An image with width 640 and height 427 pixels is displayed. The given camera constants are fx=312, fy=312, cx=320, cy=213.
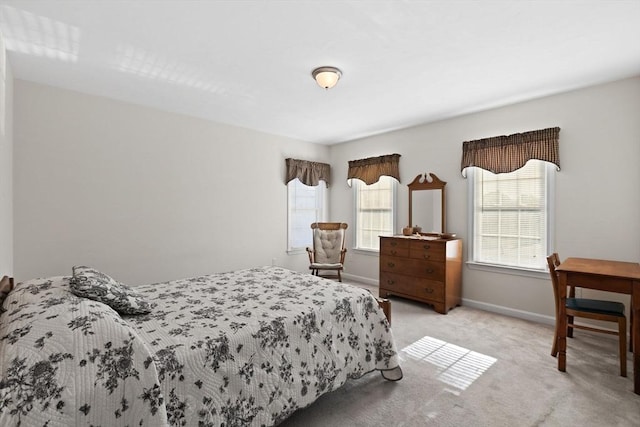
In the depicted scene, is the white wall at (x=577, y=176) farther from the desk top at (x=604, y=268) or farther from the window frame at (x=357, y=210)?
the window frame at (x=357, y=210)

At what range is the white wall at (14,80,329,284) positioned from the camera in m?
3.21

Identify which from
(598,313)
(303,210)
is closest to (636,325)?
(598,313)

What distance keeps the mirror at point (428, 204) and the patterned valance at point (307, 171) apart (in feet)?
5.69

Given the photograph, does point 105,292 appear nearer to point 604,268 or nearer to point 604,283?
point 604,283

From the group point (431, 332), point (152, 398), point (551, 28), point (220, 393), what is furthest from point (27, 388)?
point (551, 28)

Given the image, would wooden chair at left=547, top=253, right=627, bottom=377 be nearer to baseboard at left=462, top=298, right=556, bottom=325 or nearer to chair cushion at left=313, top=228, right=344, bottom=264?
baseboard at left=462, top=298, right=556, bottom=325

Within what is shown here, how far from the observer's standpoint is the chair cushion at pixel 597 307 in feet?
8.19

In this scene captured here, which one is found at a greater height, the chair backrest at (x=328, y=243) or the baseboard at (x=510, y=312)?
the chair backrest at (x=328, y=243)

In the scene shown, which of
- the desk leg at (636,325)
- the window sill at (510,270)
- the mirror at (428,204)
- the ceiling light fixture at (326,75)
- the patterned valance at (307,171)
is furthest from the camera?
the patterned valance at (307,171)

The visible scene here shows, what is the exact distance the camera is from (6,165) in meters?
2.68

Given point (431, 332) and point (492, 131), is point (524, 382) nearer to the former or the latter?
point (431, 332)

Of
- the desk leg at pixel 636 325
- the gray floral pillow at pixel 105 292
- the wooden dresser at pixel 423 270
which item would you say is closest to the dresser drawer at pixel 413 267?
the wooden dresser at pixel 423 270

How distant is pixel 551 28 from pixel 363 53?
4.47ft

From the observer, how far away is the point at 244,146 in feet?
15.9
